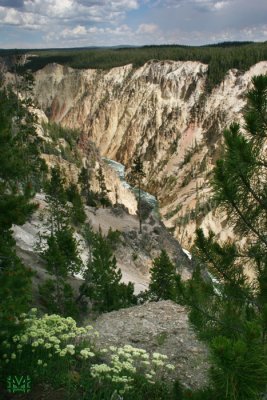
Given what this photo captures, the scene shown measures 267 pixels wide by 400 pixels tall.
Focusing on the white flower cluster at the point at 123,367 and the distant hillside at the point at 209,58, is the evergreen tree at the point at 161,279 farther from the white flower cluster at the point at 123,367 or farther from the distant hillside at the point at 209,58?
the distant hillside at the point at 209,58

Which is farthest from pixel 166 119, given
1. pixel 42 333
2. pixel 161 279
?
pixel 42 333

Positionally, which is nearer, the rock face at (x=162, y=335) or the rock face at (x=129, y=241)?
the rock face at (x=162, y=335)

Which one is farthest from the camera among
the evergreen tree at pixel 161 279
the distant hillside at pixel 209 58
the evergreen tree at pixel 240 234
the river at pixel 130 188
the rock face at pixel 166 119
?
the distant hillside at pixel 209 58

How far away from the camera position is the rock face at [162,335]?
11305mm

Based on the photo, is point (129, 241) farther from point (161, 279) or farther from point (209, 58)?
point (209, 58)

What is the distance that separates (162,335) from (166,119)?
88163mm

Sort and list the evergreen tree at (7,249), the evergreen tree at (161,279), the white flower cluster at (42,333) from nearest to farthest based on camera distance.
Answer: the white flower cluster at (42,333) → the evergreen tree at (7,249) → the evergreen tree at (161,279)

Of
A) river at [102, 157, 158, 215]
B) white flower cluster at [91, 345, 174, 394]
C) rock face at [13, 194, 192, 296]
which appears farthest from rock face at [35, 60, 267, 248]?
white flower cluster at [91, 345, 174, 394]

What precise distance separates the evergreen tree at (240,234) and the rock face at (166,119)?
196ft

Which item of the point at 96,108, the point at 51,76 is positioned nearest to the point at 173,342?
the point at 96,108

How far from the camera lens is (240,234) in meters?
6.48

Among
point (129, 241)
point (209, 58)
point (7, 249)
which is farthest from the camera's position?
point (209, 58)

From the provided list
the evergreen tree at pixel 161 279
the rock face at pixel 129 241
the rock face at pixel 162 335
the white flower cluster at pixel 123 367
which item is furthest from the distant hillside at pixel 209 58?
the white flower cluster at pixel 123 367

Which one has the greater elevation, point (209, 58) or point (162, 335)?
point (209, 58)
